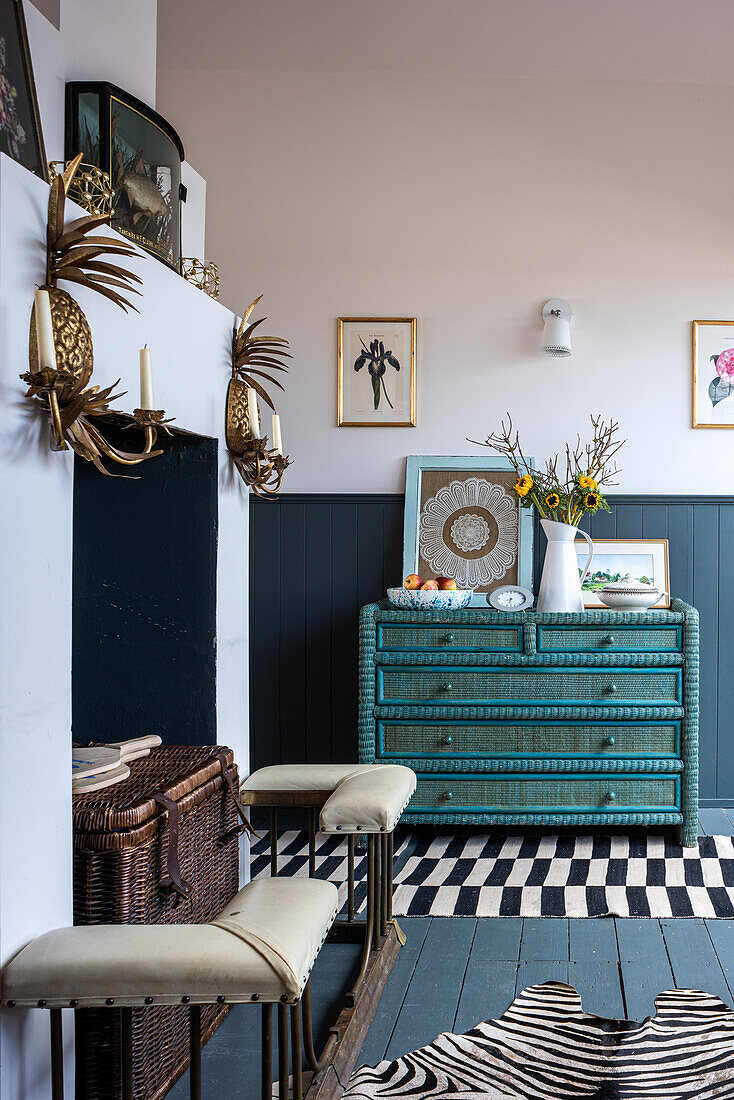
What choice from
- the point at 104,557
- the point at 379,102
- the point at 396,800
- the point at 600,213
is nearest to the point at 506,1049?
the point at 396,800

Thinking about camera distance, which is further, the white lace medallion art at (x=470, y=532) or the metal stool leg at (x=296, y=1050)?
the white lace medallion art at (x=470, y=532)

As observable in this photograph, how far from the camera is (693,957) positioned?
2912 millimetres

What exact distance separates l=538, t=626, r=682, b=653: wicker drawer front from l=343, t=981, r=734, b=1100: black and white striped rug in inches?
61.5

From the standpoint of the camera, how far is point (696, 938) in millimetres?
3055

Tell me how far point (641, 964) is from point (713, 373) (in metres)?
2.71

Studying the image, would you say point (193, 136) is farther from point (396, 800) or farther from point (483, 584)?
point (396, 800)

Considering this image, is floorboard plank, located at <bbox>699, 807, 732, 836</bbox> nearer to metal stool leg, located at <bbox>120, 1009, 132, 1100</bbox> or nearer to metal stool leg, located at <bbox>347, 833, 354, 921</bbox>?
metal stool leg, located at <bbox>347, 833, 354, 921</bbox>

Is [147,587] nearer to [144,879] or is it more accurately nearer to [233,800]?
[233,800]

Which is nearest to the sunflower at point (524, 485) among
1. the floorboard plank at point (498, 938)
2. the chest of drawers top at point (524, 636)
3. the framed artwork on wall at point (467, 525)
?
the framed artwork on wall at point (467, 525)

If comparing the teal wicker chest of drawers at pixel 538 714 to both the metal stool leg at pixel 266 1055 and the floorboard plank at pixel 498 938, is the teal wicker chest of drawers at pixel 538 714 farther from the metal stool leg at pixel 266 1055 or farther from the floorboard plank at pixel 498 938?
the metal stool leg at pixel 266 1055

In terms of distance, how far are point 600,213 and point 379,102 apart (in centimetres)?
116

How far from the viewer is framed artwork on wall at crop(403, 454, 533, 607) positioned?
4430mm

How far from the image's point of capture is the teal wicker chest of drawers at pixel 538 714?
3.91 m

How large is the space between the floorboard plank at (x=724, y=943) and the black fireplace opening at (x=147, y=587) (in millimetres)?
1671
